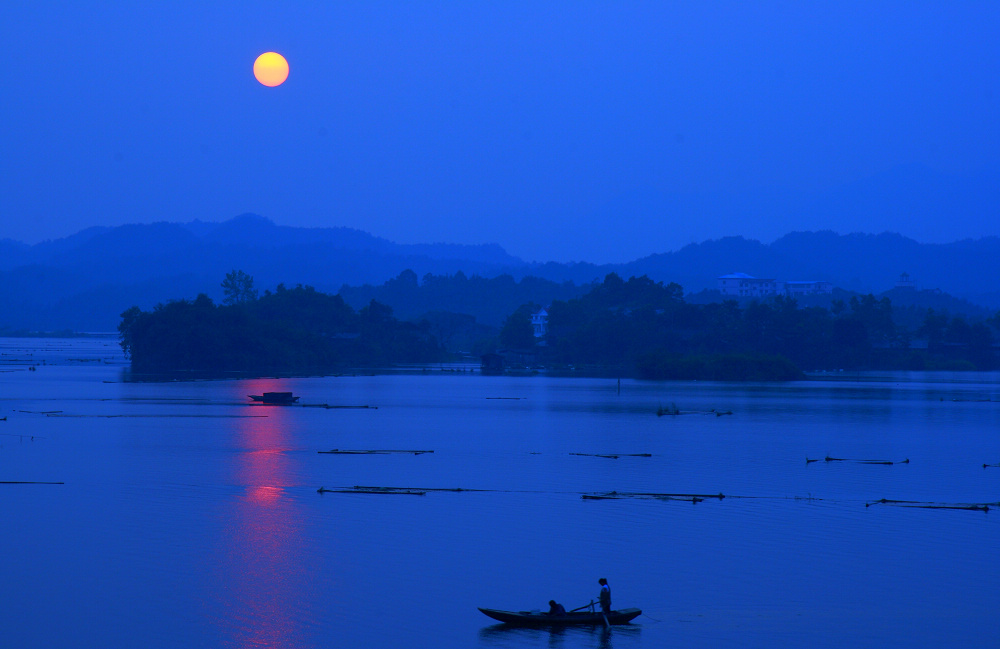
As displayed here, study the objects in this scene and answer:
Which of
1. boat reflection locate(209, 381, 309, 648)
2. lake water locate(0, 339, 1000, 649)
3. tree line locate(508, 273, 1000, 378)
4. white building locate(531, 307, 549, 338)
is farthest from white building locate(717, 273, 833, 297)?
boat reflection locate(209, 381, 309, 648)

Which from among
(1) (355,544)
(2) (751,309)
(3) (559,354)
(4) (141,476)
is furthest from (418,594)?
(3) (559,354)

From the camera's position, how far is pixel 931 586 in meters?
19.1

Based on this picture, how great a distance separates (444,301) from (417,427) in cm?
14808

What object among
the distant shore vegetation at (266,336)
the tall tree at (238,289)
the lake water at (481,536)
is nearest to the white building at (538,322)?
the distant shore vegetation at (266,336)

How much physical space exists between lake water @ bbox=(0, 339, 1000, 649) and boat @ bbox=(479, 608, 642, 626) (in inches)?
8.0

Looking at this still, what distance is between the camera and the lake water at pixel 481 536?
55.2 feet

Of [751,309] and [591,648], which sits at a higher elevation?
[751,309]

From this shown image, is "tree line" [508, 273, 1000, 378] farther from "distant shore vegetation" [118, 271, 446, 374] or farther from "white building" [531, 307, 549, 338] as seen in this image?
"white building" [531, 307, 549, 338]

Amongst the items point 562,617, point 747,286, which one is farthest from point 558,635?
point 747,286

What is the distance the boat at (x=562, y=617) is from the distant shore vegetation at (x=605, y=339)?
2798 inches

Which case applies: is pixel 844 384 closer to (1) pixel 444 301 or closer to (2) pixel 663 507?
(2) pixel 663 507

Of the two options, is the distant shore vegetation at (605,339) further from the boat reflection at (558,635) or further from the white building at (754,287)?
the white building at (754,287)

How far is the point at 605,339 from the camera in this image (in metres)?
101

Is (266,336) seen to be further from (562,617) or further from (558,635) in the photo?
(558,635)
